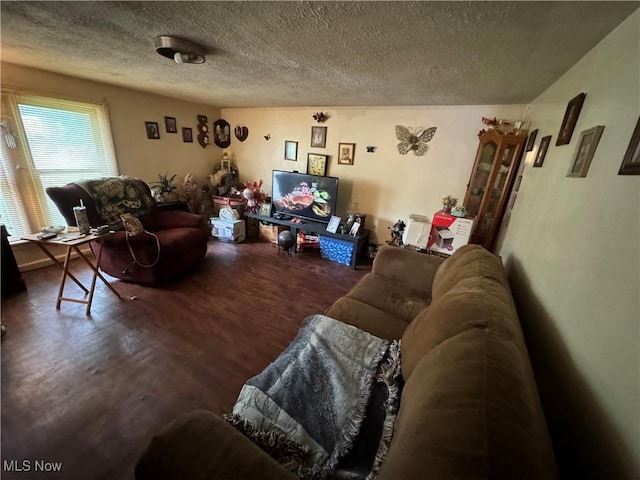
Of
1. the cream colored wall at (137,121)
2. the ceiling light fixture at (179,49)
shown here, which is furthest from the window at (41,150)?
the ceiling light fixture at (179,49)

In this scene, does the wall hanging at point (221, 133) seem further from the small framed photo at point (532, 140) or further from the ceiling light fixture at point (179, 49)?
the small framed photo at point (532, 140)

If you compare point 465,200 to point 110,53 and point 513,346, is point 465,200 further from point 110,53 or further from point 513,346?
point 110,53

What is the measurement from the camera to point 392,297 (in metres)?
1.83

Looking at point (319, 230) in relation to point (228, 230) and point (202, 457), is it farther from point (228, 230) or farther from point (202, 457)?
point (202, 457)

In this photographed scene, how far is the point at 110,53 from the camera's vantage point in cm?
179

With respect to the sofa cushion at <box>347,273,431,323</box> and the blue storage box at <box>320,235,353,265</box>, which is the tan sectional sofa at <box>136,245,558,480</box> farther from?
the blue storage box at <box>320,235,353,265</box>

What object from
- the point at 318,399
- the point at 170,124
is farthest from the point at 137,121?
the point at 318,399

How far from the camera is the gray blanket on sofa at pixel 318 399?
2.83ft

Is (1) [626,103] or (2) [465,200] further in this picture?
(2) [465,200]

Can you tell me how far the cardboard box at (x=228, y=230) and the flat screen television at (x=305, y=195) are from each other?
2.12 ft

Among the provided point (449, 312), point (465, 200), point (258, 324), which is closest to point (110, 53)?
point (258, 324)

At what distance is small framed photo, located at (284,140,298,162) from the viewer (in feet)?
12.8

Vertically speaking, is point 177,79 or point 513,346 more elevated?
point 177,79

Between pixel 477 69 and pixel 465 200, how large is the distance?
5.02 ft
